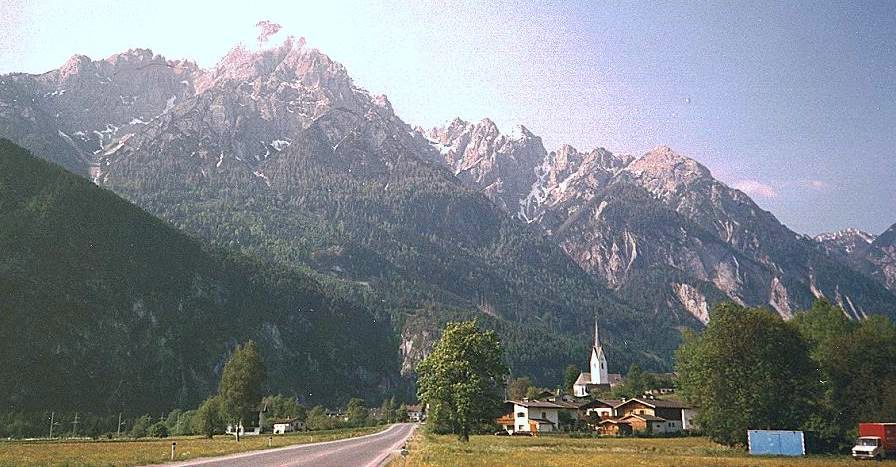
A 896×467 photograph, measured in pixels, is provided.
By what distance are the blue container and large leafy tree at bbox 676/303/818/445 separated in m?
3.30

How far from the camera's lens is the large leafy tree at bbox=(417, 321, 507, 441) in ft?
219

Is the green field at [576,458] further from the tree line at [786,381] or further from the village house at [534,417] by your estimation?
the village house at [534,417]

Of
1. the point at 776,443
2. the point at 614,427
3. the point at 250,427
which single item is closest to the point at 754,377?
the point at 776,443

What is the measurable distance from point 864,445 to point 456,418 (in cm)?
3857

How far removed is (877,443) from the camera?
194ft

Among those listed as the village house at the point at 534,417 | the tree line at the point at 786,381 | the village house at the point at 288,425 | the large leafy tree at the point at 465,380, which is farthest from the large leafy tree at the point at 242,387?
the tree line at the point at 786,381

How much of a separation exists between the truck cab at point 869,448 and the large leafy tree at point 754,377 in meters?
8.89

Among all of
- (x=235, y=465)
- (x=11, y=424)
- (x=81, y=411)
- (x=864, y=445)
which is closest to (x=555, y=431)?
(x=864, y=445)

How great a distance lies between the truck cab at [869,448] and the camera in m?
58.2

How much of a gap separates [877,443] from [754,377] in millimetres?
13602

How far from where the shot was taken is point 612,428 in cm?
11919

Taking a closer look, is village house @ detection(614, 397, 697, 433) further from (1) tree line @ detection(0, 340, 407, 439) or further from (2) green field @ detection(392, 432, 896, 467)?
(1) tree line @ detection(0, 340, 407, 439)

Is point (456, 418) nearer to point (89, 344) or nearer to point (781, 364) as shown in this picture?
point (781, 364)

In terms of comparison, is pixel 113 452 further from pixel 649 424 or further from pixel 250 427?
pixel 649 424
